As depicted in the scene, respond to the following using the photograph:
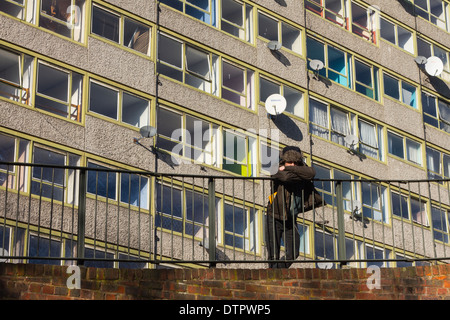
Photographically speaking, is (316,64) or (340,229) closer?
(340,229)

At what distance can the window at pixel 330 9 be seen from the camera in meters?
38.9

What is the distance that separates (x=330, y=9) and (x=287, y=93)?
4915 millimetres

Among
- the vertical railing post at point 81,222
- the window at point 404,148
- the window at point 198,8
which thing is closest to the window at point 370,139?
the window at point 404,148

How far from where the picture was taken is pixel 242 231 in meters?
25.6

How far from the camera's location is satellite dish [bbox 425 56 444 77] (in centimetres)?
4206

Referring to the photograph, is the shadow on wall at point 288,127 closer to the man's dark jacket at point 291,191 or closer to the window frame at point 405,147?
the window frame at point 405,147

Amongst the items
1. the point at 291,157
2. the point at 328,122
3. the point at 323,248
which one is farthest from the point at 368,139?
the point at 291,157

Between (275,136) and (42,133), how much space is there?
9.27 metres

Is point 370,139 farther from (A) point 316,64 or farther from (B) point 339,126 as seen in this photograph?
(A) point 316,64

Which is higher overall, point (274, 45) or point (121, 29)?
point (274, 45)

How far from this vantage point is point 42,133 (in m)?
27.7

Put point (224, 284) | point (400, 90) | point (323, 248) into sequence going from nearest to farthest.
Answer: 1. point (224, 284)
2. point (323, 248)
3. point (400, 90)

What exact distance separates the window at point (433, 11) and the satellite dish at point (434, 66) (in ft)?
8.07
